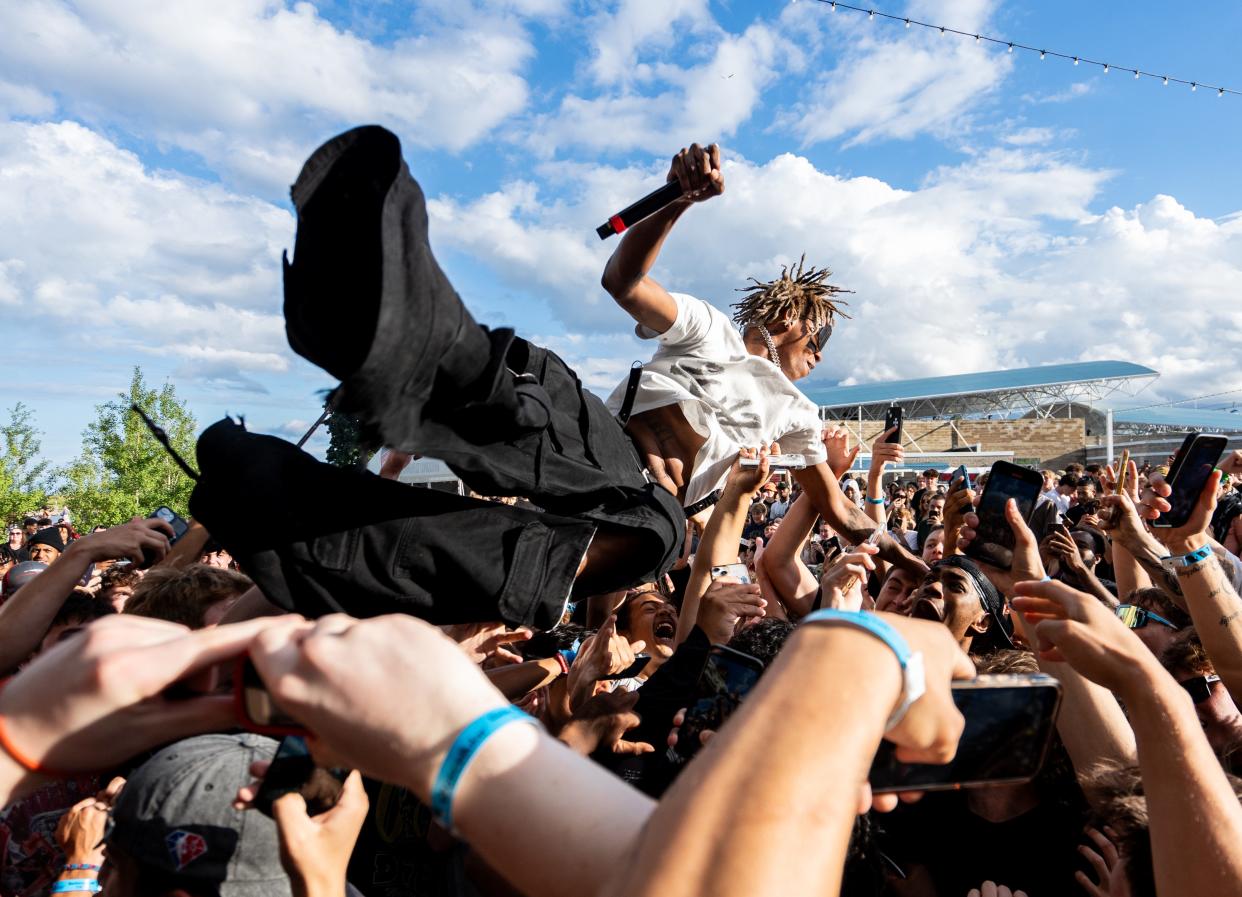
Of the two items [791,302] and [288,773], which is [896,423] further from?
[288,773]

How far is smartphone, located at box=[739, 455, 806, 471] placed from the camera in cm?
335

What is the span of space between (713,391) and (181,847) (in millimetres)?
2265

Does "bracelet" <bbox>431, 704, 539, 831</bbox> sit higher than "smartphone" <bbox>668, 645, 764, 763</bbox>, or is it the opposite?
"smartphone" <bbox>668, 645, 764, 763</bbox>

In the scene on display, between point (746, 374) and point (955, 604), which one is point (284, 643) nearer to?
point (746, 374)

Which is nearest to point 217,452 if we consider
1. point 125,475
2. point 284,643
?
point 284,643

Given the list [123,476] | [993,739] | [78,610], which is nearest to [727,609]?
[993,739]

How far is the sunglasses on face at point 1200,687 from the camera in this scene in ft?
9.19

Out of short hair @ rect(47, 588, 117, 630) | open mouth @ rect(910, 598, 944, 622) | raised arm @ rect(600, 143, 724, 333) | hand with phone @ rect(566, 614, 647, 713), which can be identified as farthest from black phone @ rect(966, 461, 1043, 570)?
short hair @ rect(47, 588, 117, 630)

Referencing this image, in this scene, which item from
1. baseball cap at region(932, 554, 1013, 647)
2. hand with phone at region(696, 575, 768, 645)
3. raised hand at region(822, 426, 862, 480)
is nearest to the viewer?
hand with phone at region(696, 575, 768, 645)

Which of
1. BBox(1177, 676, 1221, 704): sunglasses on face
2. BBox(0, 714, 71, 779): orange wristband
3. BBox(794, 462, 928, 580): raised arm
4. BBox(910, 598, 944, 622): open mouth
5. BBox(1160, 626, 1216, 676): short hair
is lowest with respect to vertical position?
A: BBox(0, 714, 71, 779): orange wristband

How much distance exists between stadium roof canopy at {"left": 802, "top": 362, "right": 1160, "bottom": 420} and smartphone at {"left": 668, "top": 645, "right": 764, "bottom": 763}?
40.3 m

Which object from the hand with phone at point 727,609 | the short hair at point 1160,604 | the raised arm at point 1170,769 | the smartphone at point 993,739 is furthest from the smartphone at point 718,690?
the short hair at point 1160,604

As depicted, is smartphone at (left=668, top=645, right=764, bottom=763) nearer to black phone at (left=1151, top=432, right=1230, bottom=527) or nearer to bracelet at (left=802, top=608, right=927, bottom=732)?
bracelet at (left=802, top=608, right=927, bottom=732)

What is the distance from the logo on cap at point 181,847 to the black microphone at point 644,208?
6.32 ft
